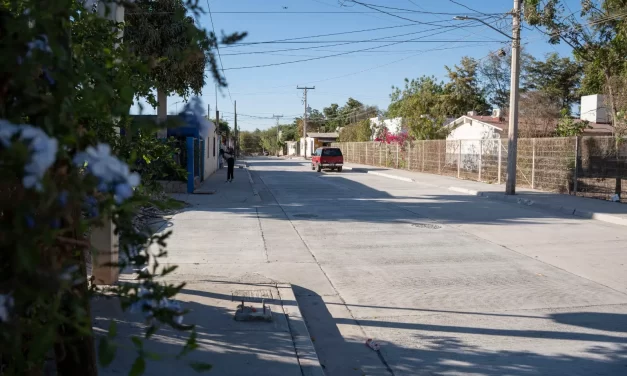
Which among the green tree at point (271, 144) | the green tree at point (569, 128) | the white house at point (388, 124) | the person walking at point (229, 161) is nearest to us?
the green tree at point (569, 128)

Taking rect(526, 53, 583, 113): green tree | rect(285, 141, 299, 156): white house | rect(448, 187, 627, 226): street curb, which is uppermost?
rect(526, 53, 583, 113): green tree

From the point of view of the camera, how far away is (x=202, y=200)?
64.4 ft

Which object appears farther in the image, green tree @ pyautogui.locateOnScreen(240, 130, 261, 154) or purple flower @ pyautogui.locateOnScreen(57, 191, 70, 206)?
green tree @ pyautogui.locateOnScreen(240, 130, 261, 154)

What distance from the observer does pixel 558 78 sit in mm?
52406

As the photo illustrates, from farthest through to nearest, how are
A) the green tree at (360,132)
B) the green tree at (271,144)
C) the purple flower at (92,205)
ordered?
the green tree at (271,144) → the green tree at (360,132) → the purple flower at (92,205)

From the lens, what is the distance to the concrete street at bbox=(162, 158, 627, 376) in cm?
573

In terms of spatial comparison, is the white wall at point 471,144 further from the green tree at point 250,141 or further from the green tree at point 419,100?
the green tree at point 250,141

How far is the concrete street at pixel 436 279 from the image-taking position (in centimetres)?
573

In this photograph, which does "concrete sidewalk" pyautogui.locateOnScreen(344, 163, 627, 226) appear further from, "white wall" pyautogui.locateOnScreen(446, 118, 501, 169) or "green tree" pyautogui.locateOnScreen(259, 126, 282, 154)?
"green tree" pyautogui.locateOnScreen(259, 126, 282, 154)

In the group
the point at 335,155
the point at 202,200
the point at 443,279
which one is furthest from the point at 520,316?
the point at 335,155

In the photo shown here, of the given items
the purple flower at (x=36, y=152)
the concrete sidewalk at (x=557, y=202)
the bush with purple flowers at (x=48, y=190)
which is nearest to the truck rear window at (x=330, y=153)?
the concrete sidewalk at (x=557, y=202)

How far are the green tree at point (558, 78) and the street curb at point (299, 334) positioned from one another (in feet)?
159

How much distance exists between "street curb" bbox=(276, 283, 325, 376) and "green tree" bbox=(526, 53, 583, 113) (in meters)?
48.5

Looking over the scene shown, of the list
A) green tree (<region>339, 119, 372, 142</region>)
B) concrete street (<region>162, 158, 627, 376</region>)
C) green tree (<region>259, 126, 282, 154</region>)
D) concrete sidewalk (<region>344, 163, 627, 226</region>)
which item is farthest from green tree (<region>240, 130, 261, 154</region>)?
concrete street (<region>162, 158, 627, 376</region>)
